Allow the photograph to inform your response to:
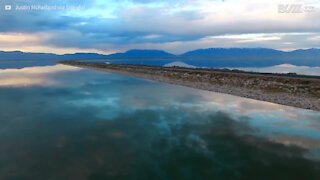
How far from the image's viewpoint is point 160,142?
16.0 meters

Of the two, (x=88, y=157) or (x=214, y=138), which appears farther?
(x=214, y=138)

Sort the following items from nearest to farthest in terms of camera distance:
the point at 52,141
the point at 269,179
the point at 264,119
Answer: the point at 269,179, the point at 52,141, the point at 264,119

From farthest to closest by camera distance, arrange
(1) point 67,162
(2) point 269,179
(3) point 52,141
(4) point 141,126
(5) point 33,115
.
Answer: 1. (5) point 33,115
2. (4) point 141,126
3. (3) point 52,141
4. (1) point 67,162
5. (2) point 269,179

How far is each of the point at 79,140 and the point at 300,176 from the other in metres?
10.1

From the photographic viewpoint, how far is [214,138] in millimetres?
16734

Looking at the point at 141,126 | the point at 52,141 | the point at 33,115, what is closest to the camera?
the point at 52,141

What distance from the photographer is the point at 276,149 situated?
14859 mm

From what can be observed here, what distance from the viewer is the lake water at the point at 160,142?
40.1 feet

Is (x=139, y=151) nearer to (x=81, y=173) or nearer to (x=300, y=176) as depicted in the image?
(x=81, y=173)

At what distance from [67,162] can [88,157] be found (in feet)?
3.13

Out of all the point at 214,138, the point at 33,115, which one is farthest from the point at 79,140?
the point at 33,115

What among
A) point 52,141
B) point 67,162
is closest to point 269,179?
point 67,162

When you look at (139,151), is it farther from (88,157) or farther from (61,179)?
(61,179)

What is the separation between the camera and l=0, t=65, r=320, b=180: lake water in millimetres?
12219
